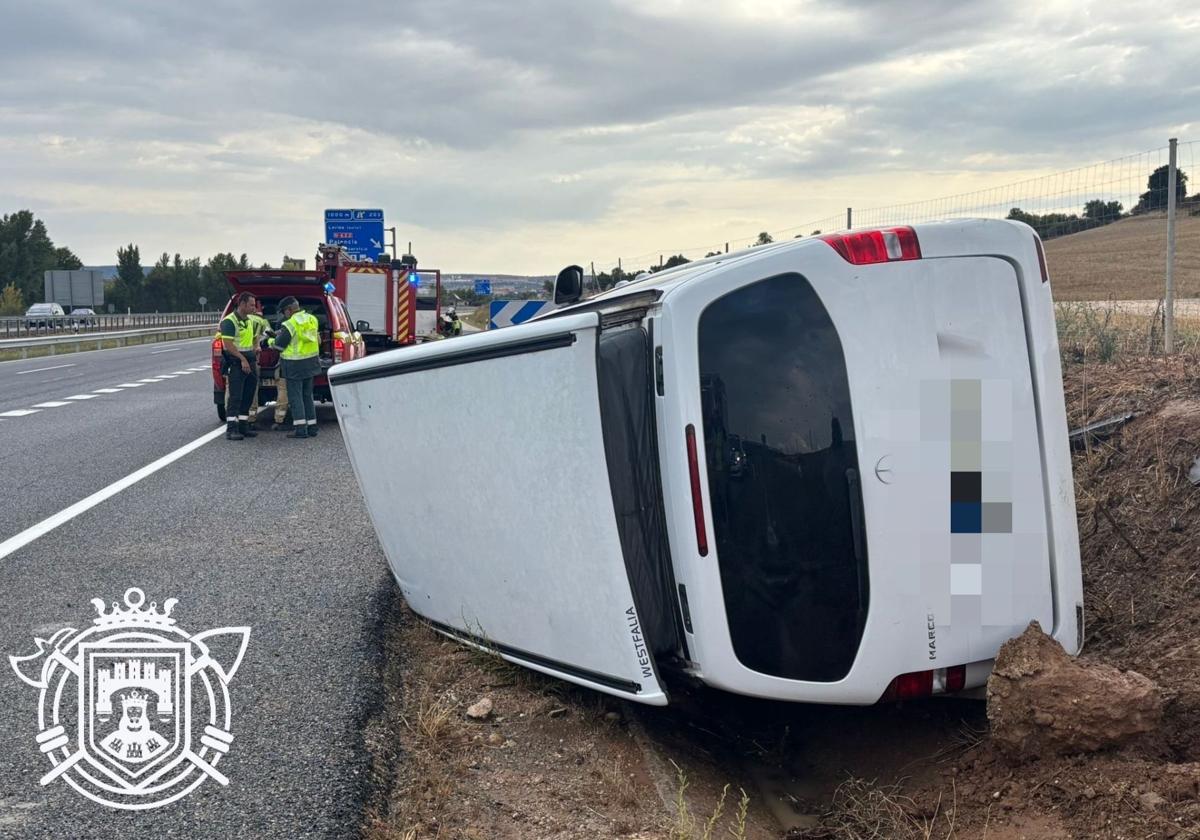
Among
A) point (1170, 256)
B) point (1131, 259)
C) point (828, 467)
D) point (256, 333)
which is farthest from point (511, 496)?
point (1131, 259)

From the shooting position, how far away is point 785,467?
354 cm

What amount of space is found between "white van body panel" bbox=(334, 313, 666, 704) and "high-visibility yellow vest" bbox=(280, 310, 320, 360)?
A: 7.92m

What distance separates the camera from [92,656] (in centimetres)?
465

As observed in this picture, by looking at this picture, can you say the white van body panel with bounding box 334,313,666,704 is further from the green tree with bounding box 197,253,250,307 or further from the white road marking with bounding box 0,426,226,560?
the green tree with bounding box 197,253,250,307

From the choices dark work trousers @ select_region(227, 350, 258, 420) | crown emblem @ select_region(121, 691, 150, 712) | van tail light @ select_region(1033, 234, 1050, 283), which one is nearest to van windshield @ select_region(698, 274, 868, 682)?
van tail light @ select_region(1033, 234, 1050, 283)

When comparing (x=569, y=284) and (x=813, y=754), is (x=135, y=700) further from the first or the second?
(x=569, y=284)

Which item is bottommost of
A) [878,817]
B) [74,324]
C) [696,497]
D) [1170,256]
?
[878,817]

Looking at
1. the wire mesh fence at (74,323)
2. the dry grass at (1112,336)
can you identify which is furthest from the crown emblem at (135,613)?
the wire mesh fence at (74,323)

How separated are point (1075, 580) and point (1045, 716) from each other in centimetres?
54

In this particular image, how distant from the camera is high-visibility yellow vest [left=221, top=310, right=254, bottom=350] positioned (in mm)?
12922

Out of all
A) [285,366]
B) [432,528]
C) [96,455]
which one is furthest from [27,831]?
[285,366]

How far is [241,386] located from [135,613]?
25.1 feet

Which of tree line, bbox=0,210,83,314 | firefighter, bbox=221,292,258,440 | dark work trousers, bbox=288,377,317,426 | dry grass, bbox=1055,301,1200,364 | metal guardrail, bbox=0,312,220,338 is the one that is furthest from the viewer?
tree line, bbox=0,210,83,314

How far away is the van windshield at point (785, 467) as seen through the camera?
3498mm
